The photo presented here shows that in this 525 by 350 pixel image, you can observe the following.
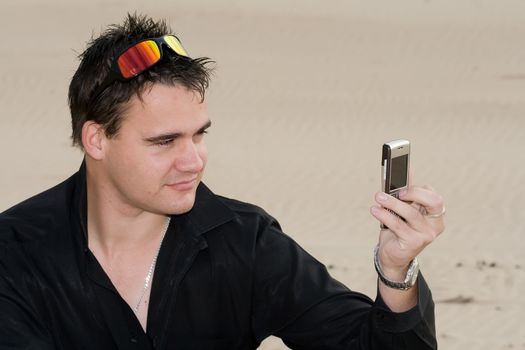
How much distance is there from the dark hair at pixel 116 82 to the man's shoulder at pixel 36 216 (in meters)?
0.21

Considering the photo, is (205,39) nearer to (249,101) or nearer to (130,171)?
(249,101)

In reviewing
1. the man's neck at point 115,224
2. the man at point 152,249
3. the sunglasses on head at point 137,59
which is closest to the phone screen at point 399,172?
the man at point 152,249

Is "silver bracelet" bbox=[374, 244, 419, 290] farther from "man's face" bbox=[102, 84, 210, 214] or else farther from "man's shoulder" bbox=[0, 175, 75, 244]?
"man's shoulder" bbox=[0, 175, 75, 244]

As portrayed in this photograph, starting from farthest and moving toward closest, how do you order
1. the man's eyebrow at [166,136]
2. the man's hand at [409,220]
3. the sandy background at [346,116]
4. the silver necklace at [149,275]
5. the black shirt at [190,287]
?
1. the sandy background at [346,116]
2. the silver necklace at [149,275]
3. the black shirt at [190,287]
4. the man's eyebrow at [166,136]
5. the man's hand at [409,220]

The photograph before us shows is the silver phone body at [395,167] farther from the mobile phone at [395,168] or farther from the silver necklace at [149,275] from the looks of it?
the silver necklace at [149,275]

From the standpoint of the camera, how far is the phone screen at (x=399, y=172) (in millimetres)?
3443

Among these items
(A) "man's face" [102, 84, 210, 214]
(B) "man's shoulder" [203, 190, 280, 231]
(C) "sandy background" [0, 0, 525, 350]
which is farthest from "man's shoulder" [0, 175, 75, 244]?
(C) "sandy background" [0, 0, 525, 350]

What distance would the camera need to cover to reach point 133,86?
3809 millimetres

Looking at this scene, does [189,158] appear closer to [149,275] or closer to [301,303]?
[149,275]

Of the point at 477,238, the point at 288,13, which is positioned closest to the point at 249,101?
the point at 288,13

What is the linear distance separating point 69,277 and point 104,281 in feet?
0.39

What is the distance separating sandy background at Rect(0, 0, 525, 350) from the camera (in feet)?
31.7

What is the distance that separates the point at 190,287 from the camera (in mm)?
3902

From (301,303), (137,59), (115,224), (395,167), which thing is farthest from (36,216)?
(395,167)
